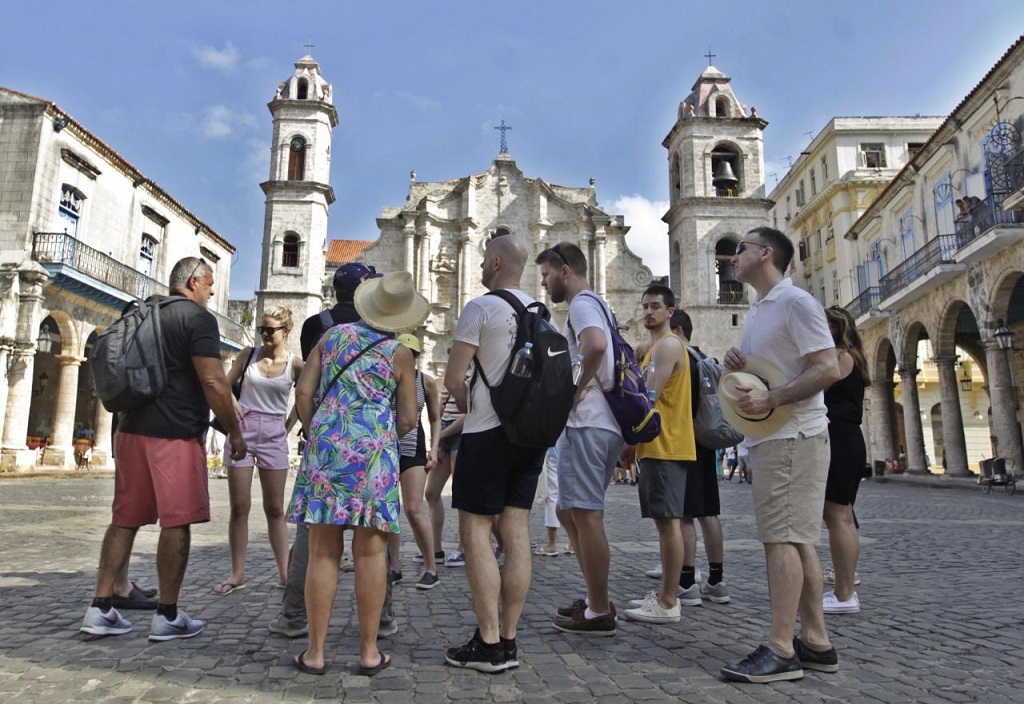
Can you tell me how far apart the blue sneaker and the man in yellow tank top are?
215 centimetres

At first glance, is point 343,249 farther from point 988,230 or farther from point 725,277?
point 988,230

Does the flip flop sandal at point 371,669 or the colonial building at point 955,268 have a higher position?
the colonial building at point 955,268

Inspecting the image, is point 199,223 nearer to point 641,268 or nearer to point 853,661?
point 641,268

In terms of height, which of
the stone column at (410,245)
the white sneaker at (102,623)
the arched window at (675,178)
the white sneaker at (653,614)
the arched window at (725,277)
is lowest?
the white sneaker at (653,614)

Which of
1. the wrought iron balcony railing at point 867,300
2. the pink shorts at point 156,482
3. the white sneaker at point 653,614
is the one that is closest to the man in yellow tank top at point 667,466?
the white sneaker at point 653,614

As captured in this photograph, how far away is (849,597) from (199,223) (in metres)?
26.4

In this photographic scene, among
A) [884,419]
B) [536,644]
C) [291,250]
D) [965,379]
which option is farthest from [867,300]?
[536,644]

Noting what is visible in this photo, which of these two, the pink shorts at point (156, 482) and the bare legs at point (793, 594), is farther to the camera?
the pink shorts at point (156, 482)

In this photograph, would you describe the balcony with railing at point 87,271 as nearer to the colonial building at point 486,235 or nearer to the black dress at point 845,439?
the colonial building at point 486,235

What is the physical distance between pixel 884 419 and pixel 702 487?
73.6 feet

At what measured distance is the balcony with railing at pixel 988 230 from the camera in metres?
14.8

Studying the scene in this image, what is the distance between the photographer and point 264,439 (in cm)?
447

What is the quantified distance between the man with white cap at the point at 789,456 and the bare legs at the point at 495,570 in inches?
35.3

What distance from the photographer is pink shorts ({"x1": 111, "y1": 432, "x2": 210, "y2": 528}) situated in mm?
3359
